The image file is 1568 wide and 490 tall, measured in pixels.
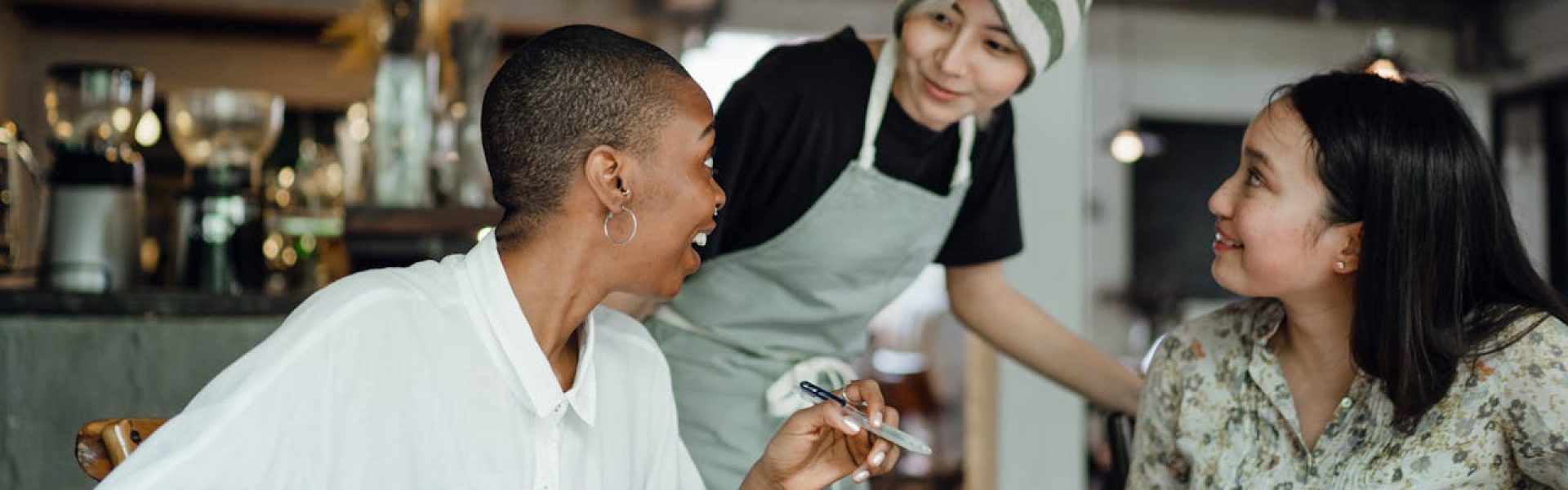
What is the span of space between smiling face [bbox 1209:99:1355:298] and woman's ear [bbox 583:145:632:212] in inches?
26.9

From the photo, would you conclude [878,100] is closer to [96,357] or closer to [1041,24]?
[1041,24]

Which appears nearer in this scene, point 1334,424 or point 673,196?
point 673,196

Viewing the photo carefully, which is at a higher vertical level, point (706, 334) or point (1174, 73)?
point (1174, 73)

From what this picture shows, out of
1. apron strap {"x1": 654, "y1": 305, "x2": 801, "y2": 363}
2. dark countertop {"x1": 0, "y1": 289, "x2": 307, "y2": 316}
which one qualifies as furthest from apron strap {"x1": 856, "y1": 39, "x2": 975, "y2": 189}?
dark countertop {"x1": 0, "y1": 289, "x2": 307, "y2": 316}

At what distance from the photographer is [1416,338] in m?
1.49

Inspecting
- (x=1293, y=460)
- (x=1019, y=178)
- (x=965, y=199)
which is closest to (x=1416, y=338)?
(x=1293, y=460)

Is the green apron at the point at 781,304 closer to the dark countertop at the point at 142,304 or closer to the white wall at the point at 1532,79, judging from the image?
the dark countertop at the point at 142,304

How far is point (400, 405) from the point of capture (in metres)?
1.14

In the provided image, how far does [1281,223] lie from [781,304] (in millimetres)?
620

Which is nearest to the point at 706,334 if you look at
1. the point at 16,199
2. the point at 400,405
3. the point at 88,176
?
the point at 400,405

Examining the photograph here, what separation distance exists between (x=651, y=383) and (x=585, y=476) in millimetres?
157

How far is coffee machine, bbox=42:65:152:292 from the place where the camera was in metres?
2.30

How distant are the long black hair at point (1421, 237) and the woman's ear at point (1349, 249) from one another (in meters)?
0.01

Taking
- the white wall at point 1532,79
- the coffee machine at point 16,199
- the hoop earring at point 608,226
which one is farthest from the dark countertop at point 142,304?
the white wall at point 1532,79
